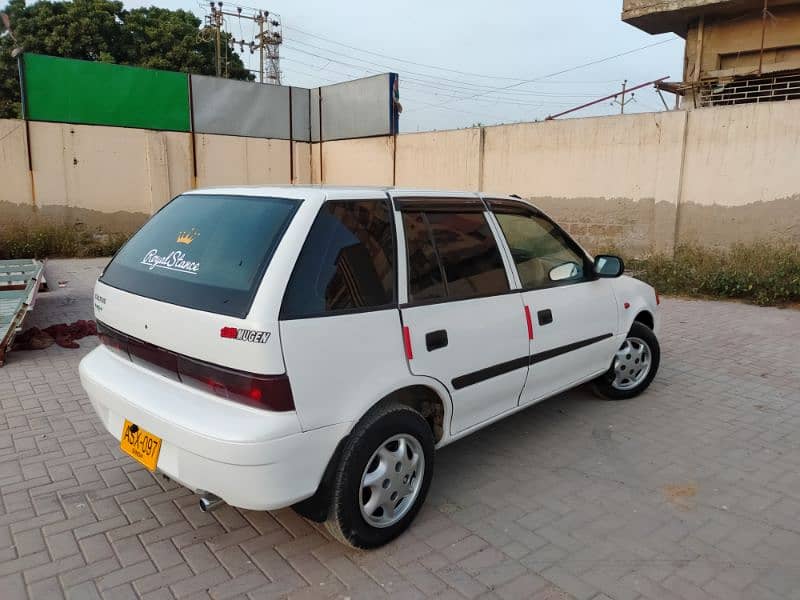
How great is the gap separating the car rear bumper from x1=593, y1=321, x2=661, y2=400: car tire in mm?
2884

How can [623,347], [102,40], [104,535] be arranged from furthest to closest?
[102,40]
[623,347]
[104,535]

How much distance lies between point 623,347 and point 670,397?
0.74 m

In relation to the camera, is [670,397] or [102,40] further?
[102,40]

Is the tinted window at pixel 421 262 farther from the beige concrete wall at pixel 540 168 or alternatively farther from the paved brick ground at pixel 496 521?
the beige concrete wall at pixel 540 168

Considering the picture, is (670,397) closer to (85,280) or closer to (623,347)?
(623,347)

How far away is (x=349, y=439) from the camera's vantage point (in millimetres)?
2670

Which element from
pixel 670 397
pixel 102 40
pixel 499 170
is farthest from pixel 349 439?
pixel 102 40

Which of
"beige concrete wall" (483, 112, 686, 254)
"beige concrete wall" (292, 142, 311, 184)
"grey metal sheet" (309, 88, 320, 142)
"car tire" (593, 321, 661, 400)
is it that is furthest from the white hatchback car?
"grey metal sheet" (309, 88, 320, 142)

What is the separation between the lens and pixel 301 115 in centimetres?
1792

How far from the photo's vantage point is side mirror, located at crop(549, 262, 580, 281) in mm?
3949

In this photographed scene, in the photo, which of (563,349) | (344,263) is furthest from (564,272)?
(344,263)

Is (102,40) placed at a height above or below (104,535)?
above

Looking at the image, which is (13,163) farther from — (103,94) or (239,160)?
(239,160)

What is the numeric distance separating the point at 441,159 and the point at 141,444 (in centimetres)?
1288
